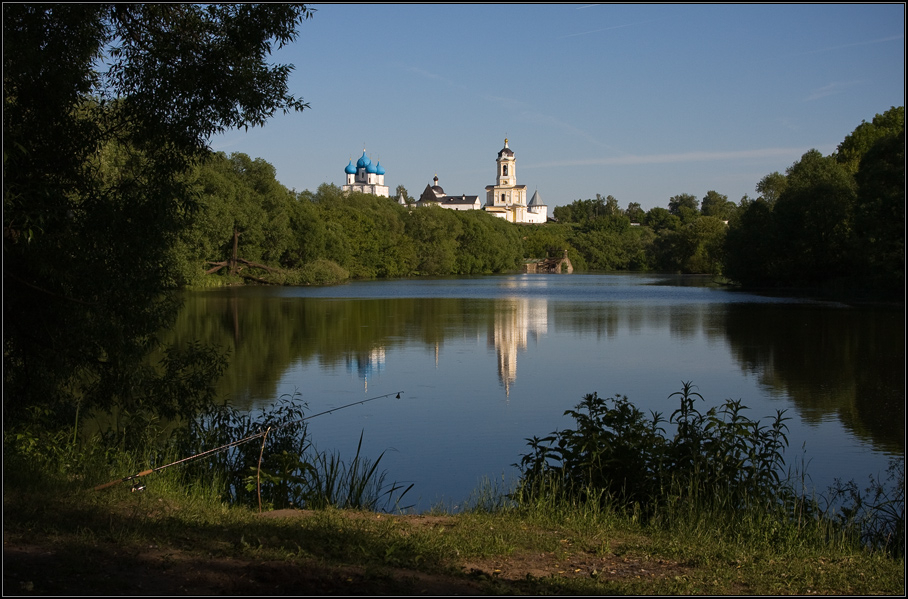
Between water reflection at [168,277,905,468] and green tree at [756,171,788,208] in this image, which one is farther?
green tree at [756,171,788,208]

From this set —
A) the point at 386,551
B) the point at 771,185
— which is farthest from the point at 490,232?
the point at 386,551

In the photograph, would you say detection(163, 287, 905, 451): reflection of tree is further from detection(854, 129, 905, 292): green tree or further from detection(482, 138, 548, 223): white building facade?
detection(482, 138, 548, 223): white building facade

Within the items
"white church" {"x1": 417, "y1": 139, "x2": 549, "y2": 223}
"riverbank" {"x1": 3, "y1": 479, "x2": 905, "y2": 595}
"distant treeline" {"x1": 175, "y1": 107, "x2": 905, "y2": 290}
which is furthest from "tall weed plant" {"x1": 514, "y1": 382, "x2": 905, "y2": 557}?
"white church" {"x1": 417, "y1": 139, "x2": 549, "y2": 223}

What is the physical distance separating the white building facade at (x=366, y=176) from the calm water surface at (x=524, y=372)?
116209mm

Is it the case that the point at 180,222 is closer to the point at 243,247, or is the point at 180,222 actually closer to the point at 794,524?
the point at 794,524

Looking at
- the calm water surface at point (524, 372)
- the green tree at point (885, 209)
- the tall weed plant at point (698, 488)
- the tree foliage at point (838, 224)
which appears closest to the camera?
the tall weed plant at point (698, 488)

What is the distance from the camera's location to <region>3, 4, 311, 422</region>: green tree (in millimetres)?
7605

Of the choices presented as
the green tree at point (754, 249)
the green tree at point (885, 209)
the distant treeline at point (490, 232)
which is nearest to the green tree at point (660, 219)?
the distant treeline at point (490, 232)

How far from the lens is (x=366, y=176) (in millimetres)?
146000

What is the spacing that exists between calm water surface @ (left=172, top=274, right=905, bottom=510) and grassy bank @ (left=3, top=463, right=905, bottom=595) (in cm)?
185

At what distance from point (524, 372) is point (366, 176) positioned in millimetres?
133936

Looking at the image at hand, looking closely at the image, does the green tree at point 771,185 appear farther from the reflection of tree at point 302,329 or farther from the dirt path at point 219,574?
the dirt path at point 219,574

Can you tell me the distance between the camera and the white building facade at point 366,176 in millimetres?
144875

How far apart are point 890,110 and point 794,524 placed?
158 feet
